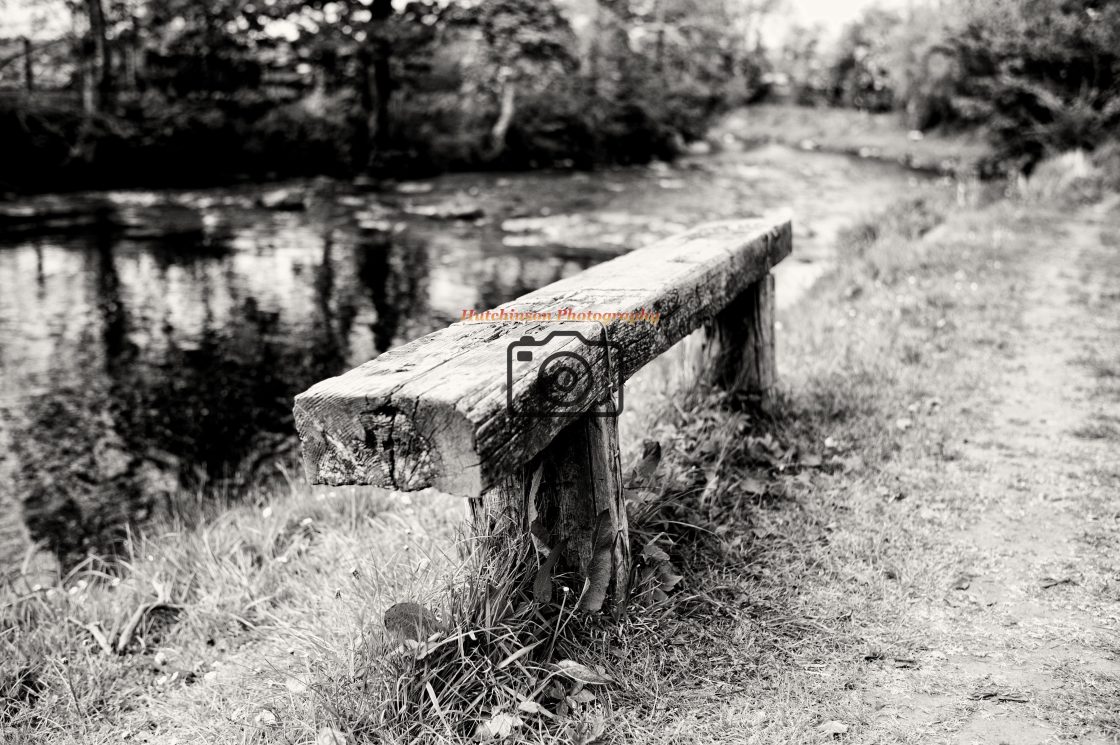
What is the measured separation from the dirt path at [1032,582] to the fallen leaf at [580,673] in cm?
69

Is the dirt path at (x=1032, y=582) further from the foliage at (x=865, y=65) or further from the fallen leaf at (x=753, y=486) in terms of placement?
the foliage at (x=865, y=65)

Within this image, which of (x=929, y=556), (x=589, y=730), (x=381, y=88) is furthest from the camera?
(x=381, y=88)

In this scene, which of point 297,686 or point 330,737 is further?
point 297,686

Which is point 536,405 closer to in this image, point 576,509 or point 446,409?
point 446,409

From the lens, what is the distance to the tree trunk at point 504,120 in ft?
57.6

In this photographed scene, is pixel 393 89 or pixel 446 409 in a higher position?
pixel 393 89

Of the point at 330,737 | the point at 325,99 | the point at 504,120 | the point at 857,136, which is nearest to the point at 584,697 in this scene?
the point at 330,737

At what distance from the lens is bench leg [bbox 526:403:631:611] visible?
2.51 meters

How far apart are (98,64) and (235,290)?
8722 millimetres

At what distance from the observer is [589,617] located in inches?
100

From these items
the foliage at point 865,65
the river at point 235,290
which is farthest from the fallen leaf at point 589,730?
the foliage at point 865,65

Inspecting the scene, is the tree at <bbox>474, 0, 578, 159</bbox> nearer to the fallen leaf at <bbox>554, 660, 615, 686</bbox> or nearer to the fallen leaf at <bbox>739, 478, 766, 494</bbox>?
the fallen leaf at <bbox>739, 478, 766, 494</bbox>

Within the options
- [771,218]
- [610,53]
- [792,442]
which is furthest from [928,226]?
[610,53]

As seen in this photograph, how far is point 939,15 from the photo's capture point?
2177 centimetres
